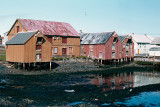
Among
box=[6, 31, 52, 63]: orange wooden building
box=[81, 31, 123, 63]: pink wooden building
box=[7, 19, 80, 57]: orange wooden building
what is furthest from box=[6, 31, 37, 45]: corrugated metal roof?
box=[81, 31, 123, 63]: pink wooden building

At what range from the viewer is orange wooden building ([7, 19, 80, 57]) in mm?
55469

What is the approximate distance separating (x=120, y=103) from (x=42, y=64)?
2838cm

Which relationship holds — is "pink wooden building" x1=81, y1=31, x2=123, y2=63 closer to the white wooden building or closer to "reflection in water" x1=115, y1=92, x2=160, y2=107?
the white wooden building

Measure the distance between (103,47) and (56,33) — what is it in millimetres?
13817

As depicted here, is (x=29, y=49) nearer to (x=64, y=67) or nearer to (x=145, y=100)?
(x=64, y=67)

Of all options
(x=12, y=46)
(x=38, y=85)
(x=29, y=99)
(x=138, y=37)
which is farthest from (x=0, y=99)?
(x=138, y=37)

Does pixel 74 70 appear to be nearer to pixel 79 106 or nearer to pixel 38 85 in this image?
pixel 38 85

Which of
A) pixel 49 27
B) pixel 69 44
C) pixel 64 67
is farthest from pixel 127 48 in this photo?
pixel 64 67

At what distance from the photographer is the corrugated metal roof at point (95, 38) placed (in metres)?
61.2

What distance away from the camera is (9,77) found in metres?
37.5

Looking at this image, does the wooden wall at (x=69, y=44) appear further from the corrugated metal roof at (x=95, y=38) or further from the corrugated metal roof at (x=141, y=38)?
the corrugated metal roof at (x=141, y=38)

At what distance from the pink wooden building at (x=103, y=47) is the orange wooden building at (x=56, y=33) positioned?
3.88 meters

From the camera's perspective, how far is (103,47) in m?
60.2

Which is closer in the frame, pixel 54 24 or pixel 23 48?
pixel 23 48
